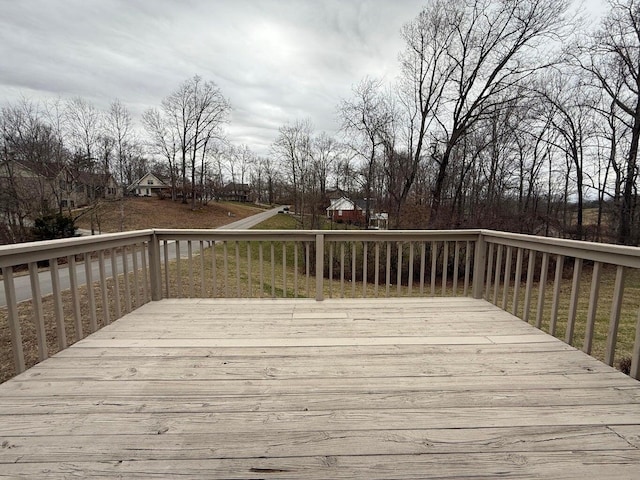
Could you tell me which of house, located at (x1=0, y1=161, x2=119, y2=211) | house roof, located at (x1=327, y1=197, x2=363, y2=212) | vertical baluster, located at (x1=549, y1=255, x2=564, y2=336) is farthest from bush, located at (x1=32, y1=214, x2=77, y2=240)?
vertical baluster, located at (x1=549, y1=255, x2=564, y2=336)

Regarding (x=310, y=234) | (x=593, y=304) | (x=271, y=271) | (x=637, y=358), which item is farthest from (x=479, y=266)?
(x=271, y=271)

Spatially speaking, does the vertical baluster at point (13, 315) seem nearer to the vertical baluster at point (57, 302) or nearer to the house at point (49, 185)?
the vertical baluster at point (57, 302)

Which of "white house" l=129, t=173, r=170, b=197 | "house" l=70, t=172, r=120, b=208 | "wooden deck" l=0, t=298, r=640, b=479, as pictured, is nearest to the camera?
"wooden deck" l=0, t=298, r=640, b=479

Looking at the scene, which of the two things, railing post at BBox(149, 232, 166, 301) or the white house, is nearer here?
railing post at BBox(149, 232, 166, 301)

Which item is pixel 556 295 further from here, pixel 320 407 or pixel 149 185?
pixel 149 185

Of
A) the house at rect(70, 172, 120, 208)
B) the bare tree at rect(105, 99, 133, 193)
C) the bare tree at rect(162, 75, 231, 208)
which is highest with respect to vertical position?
the bare tree at rect(162, 75, 231, 208)

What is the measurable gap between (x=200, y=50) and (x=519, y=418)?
8.21m

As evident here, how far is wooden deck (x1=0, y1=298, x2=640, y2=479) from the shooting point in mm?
1189

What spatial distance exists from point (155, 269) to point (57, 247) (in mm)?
1145

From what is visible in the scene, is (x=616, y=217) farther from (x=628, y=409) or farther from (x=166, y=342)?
(x=166, y=342)

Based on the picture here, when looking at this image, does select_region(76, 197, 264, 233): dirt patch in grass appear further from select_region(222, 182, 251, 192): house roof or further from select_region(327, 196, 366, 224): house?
select_region(222, 182, 251, 192): house roof

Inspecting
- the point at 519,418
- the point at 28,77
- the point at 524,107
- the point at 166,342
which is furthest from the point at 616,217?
the point at 28,77

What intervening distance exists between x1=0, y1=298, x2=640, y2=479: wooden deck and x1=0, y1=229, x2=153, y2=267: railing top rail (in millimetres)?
680

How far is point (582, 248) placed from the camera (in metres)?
2.21
